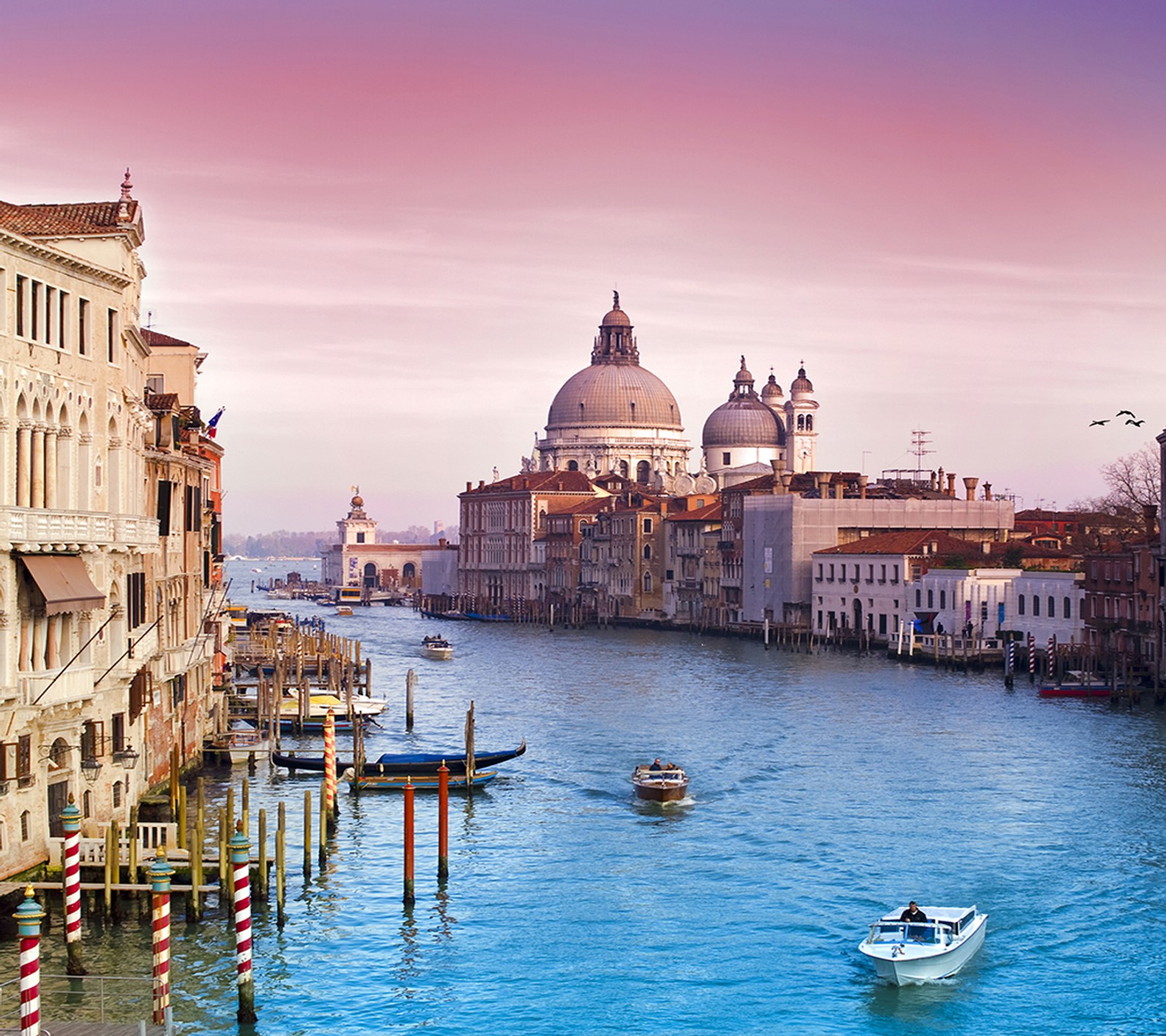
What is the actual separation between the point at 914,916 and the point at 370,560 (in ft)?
399

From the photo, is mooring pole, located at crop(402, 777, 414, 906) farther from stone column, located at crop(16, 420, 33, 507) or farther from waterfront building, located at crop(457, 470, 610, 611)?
waterfront building, located at crop(457, 470, 610, 611)

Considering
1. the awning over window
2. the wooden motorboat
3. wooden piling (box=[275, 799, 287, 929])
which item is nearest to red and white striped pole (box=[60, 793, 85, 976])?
the awning over window

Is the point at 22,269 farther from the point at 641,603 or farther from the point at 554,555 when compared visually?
the point at 554,555

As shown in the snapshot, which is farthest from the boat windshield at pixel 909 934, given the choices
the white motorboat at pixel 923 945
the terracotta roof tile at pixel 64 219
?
the terracotta roof tile at pixel 64 219

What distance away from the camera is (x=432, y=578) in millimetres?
118375

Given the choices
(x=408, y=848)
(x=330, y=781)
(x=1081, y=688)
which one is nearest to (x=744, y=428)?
(x=1081, y=688)

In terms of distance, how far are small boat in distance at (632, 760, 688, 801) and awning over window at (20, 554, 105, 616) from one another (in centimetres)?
1015

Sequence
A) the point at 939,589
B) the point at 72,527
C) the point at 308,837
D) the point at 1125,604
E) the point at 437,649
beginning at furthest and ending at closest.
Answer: the point at 437,649, the point at 939,589, the point at 1125,604, the point at 308,837, the point at 72,527

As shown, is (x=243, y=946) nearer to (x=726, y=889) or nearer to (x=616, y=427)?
(x=726, y=889)

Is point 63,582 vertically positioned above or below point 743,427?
below

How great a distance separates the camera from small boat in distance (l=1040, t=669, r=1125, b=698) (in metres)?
41.1

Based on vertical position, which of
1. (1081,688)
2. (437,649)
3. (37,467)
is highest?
(37,467)

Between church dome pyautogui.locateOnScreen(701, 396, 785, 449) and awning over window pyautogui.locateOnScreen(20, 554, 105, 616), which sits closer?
awning over window pyautogui.locateOnScreen(20, 554, 105, 616)

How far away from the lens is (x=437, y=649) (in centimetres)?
5997
